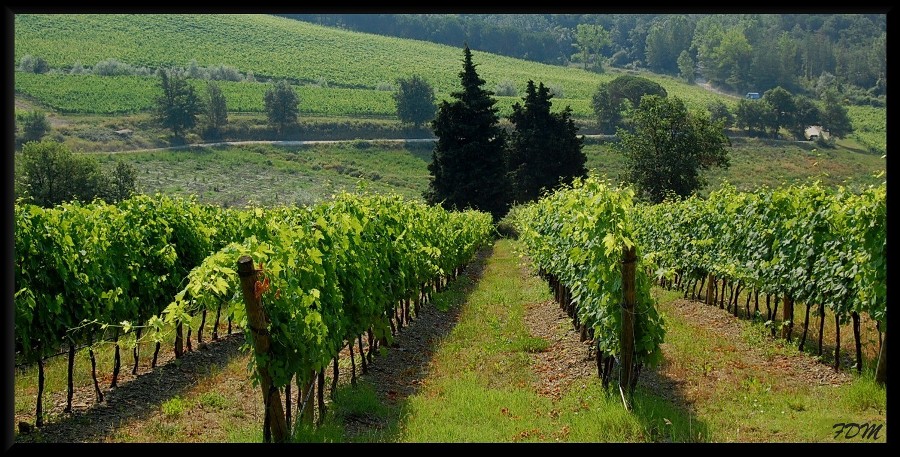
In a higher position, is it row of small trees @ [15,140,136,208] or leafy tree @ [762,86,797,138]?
leafy tree @ [762,86,797,138]

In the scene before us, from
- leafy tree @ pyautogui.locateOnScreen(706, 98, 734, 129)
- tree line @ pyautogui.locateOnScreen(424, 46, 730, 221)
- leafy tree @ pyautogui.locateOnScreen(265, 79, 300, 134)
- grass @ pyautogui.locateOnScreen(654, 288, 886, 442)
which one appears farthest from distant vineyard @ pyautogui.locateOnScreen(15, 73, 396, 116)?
grass @ pyautogui.locateOnScreen(654, 288, 886, 442)

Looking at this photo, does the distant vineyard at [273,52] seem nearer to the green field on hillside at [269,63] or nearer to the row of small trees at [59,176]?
the green field on hillside at [269,63]

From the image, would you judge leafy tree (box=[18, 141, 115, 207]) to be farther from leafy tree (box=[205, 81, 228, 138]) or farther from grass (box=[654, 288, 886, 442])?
grass (box=[654, 288, 886, 442])

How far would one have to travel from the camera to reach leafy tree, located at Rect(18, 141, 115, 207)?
4194 cm

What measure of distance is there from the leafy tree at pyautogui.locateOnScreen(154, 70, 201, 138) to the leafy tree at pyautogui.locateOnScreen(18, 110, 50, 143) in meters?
10.3

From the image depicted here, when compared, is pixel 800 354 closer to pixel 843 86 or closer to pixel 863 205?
pixel 863 205

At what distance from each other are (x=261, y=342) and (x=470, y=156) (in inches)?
1600

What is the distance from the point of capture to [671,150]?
160 ft

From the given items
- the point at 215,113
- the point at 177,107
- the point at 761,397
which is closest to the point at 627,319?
the point at 761,397

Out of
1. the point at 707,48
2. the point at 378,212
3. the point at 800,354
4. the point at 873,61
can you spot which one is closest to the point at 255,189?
the point at 378,212

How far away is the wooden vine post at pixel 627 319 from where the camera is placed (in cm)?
789

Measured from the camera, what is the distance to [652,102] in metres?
50.9

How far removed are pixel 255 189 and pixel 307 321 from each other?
49128 mm

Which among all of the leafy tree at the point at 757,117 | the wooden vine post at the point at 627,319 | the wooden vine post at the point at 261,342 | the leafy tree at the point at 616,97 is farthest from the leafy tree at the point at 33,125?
the leafy tree at the point at 757,117
